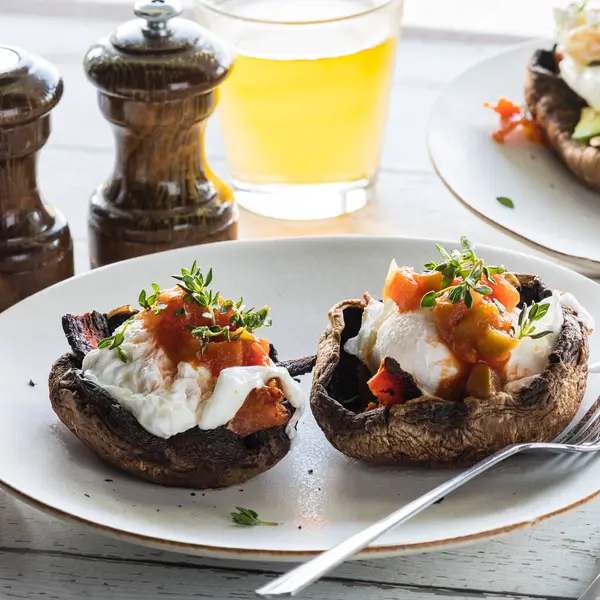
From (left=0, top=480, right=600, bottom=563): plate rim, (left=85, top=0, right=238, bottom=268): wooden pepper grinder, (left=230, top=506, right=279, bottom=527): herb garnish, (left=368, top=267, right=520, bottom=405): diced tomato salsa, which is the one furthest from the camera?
(left=85, top=0, right=238, bottom=268): wooden pepper grinder

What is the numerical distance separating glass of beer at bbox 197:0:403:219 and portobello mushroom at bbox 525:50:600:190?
1.36 feet

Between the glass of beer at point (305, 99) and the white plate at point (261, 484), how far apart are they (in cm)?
75

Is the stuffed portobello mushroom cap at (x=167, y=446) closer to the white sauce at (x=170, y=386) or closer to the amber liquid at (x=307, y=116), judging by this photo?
the white sauce at (x=170, y=386)

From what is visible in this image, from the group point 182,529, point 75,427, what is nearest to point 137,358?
point 75,427

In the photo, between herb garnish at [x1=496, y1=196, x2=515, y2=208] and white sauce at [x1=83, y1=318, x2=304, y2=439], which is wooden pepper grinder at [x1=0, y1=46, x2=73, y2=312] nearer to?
white sauce at [x1=83, y1=318, x2=304, y2=439]

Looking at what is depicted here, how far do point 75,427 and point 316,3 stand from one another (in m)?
1.57

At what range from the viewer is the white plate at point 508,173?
266cm

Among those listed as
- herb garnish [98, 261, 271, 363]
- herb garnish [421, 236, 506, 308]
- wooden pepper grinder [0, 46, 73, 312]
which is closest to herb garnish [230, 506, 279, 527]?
herb garnish [98, 261, 271, 363]

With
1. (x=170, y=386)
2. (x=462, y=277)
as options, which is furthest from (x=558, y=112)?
(x=170, y=386)

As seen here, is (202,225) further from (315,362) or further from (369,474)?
(369,474)

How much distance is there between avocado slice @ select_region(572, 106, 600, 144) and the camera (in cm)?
288

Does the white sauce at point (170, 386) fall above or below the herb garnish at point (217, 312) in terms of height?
below

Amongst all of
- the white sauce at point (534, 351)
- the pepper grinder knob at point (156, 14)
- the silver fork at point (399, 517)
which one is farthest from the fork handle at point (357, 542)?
the pepper grinder knob at point (156, 14)

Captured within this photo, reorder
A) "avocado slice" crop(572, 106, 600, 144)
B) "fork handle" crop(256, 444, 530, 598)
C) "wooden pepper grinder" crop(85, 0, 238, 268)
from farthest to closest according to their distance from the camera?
"avocado slice" crop(572, 106, 600, 144), "wooden pepper grinder" crop(85, 0, 238, 268), "fork handle" crop(256, 444, 530, 598)
